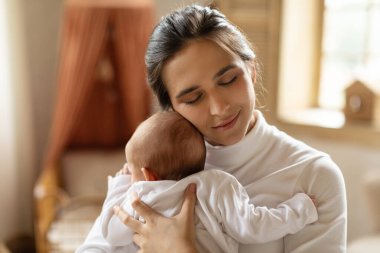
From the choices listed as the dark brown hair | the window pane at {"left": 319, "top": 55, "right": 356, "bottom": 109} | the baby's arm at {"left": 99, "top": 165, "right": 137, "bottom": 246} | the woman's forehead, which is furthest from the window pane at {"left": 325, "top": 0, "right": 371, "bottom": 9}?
the baby's arm at {"left": 99, "top": 165, "right": 137, "bottom": 246}

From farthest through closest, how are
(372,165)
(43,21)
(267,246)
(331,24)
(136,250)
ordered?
(43,21) → (331,24) → (372,165) → (136,250) → (267,246)

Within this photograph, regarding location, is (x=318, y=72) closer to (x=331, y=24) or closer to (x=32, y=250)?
(x=331, y=24)

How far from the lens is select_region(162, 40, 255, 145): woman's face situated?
1.09 m

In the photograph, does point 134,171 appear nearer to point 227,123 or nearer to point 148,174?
point 148,174

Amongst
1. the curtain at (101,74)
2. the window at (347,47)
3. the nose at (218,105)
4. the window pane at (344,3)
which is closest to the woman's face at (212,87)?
the nose at (218,105)

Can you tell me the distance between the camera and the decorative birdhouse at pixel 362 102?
289 cm

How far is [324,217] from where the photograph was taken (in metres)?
1.10

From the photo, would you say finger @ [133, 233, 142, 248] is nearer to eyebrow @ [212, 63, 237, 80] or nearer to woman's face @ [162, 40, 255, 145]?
woman's face @ [162, 40, 255, 145]

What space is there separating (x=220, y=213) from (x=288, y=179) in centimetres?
19

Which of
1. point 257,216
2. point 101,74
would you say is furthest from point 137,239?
point 101,74

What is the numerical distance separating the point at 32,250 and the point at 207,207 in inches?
118

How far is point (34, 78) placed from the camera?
370cm

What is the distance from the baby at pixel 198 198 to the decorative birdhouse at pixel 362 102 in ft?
6.60

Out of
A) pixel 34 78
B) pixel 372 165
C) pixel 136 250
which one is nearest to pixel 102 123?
pixel 34 78
